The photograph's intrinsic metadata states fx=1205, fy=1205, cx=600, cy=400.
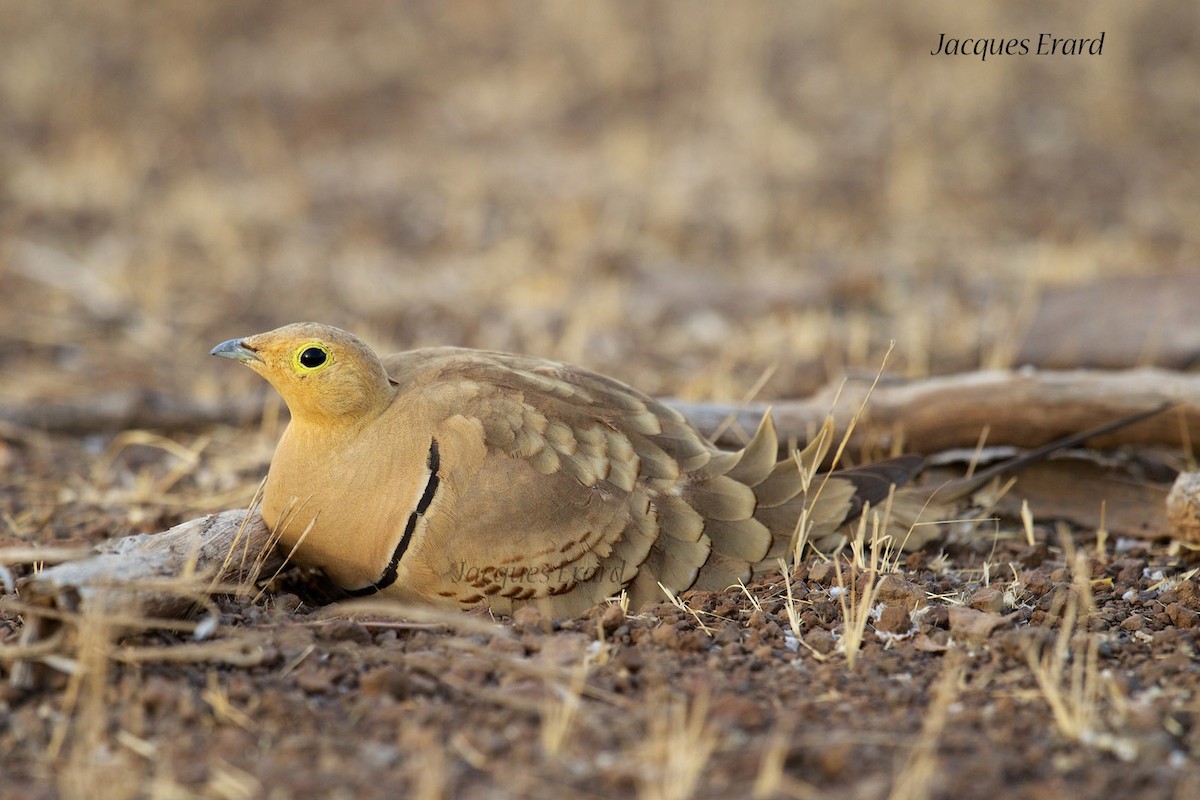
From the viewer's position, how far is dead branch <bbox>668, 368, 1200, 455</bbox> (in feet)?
13.1

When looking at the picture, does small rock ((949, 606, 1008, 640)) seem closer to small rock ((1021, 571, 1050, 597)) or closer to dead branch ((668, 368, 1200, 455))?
small rock ((1021, 571, 1050, 597))

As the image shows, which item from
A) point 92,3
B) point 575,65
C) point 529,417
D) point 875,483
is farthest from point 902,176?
point 92,3

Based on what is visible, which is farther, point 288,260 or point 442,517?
point 288,260

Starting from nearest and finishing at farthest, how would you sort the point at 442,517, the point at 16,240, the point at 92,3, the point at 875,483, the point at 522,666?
the point at 522,666
the point at 442,517
the point at 875,483
the point at 16,240
the point at 92,3

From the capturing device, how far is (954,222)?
798 centimetres

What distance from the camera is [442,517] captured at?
3.08 metres

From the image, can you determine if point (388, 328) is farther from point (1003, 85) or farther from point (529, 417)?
point (1003, 85)

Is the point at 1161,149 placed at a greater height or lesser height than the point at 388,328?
greater

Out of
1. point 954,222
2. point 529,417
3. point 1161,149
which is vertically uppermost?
point 1161,149

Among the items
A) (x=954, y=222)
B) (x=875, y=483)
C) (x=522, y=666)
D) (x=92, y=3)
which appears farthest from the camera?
(x=92, y=3)

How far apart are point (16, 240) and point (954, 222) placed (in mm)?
5988
